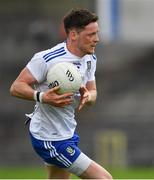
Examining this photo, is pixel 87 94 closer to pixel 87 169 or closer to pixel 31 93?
pixel 31 93

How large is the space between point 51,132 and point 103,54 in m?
10.1

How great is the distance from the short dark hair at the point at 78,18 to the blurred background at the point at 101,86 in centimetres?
961

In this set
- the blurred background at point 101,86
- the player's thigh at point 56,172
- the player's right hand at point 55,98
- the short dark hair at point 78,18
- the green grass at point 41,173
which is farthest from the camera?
the blurred background at point 101,86

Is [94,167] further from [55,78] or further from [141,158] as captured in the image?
[141,158]

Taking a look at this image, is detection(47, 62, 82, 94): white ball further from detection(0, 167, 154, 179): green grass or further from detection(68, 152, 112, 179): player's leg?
detection(0, 167, 154, 179): green grass

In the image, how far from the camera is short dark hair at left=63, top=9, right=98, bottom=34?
10383mm

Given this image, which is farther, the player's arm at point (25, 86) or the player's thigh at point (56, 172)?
the player's thigh at point (56, 172)

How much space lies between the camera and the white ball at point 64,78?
10.1m

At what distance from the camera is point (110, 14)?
21.7 meters

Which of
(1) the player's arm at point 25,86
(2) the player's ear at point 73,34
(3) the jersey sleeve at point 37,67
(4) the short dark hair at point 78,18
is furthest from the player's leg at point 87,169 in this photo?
(4) the short dark hair at point 78,18

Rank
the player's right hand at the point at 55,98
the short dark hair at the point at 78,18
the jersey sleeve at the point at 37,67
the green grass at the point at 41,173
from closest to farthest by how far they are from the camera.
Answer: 1. the player's right hand at the point at 55,98
2. the jersey sleeve at the point at 37,67
3. the short dark hair at the point at 78,18
4. the green grass at the point at 41,173

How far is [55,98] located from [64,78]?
0.27 metres

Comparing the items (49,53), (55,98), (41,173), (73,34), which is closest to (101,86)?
(41,173)

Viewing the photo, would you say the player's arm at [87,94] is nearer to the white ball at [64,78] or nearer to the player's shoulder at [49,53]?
the white ball at [64,78]
